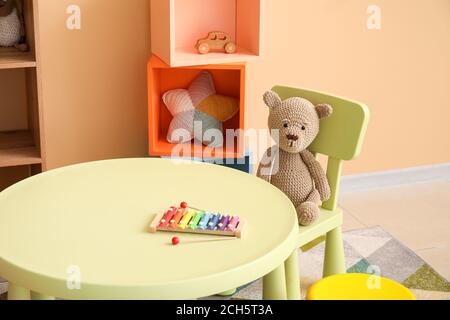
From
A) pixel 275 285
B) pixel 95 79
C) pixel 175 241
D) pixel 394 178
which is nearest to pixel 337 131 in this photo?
pixel 275 285

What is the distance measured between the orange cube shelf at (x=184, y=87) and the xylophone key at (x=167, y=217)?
0.83m

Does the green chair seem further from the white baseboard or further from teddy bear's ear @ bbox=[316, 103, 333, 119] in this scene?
the white baseboard

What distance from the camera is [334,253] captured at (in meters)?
2.19

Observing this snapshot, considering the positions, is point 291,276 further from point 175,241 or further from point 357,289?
point 175,241

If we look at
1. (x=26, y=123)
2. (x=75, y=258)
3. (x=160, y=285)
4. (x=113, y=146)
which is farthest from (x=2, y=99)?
(x=160, y=285)

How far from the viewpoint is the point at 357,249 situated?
2564mm

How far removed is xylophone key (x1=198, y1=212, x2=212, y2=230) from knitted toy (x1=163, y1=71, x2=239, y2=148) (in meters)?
0.93

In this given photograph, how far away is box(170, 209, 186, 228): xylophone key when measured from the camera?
1516 mm

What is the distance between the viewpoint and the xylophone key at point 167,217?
1521mm

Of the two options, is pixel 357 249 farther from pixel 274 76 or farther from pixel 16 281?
pixel 16 281

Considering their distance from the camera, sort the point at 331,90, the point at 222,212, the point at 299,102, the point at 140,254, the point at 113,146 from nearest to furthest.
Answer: the point at 140,254
the point at 222,212
the point at 299,102
the point at 113,146
the point at 331,90

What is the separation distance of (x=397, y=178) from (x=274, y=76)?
0.80 metres

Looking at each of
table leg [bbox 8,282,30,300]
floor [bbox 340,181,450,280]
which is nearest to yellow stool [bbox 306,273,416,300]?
table leg [bbox 8,282,30,300]

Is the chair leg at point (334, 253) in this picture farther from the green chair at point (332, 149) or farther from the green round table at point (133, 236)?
the green round table at point (133, 236)
